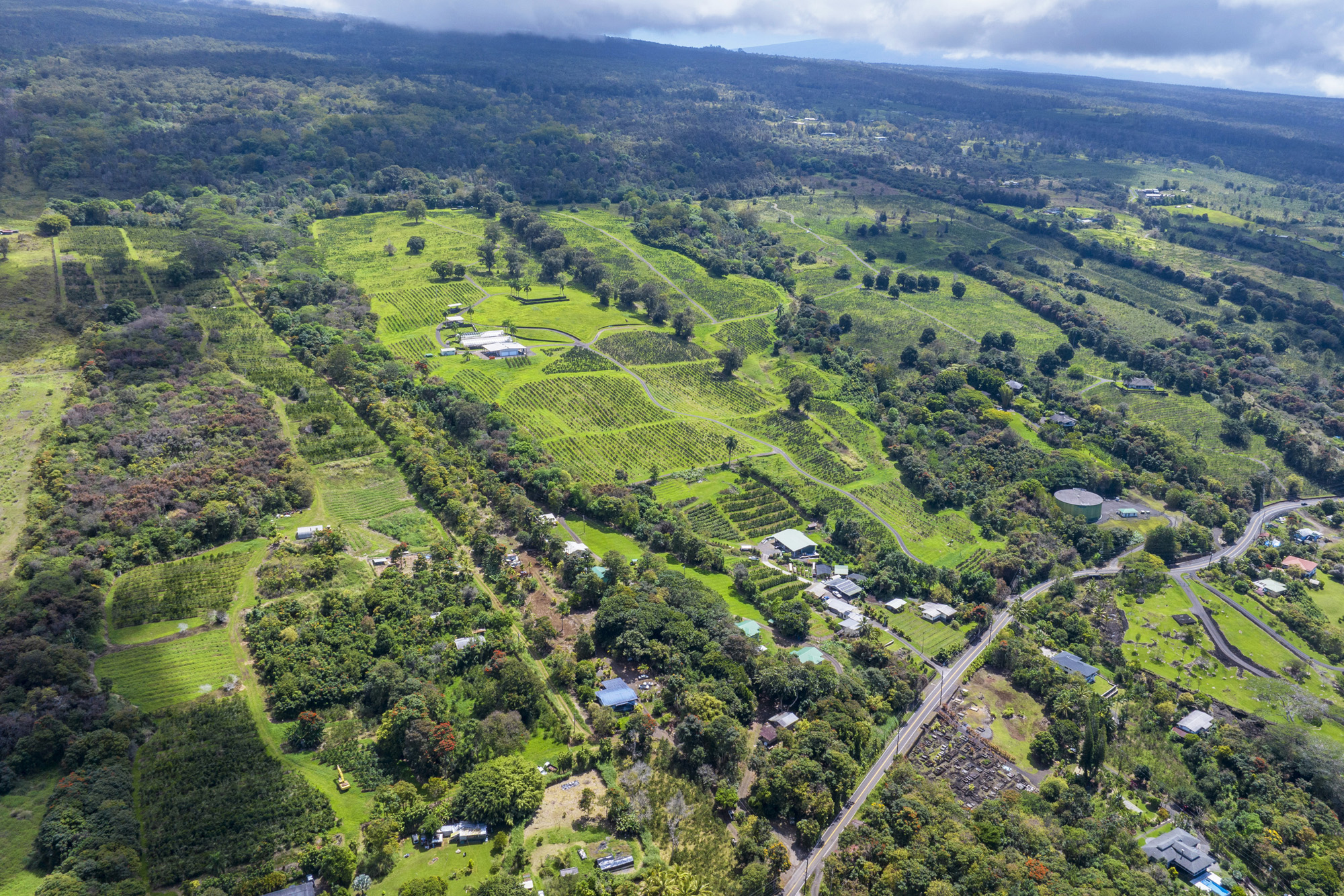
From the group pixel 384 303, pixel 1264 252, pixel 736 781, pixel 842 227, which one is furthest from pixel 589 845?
pixel 1264 252

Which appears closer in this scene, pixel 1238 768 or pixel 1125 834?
pixel 1125 834

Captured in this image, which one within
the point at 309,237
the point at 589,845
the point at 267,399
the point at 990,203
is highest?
the point at 990,203

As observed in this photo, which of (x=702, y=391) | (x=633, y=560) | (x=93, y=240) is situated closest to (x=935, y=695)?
(x=633, y=560)

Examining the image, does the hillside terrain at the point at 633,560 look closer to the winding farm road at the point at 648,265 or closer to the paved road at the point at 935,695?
the paved road at the point at 935,695

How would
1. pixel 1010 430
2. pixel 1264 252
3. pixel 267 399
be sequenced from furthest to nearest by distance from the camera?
pixel 1264 252, pixel 1010 430, pixel 267 399

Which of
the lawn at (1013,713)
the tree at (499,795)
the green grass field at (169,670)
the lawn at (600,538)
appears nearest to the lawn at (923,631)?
the lawn at (1013,713)

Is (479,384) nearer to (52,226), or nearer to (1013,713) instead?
(1013,713)

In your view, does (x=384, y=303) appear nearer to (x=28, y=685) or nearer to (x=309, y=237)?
(x=309, y=237)
